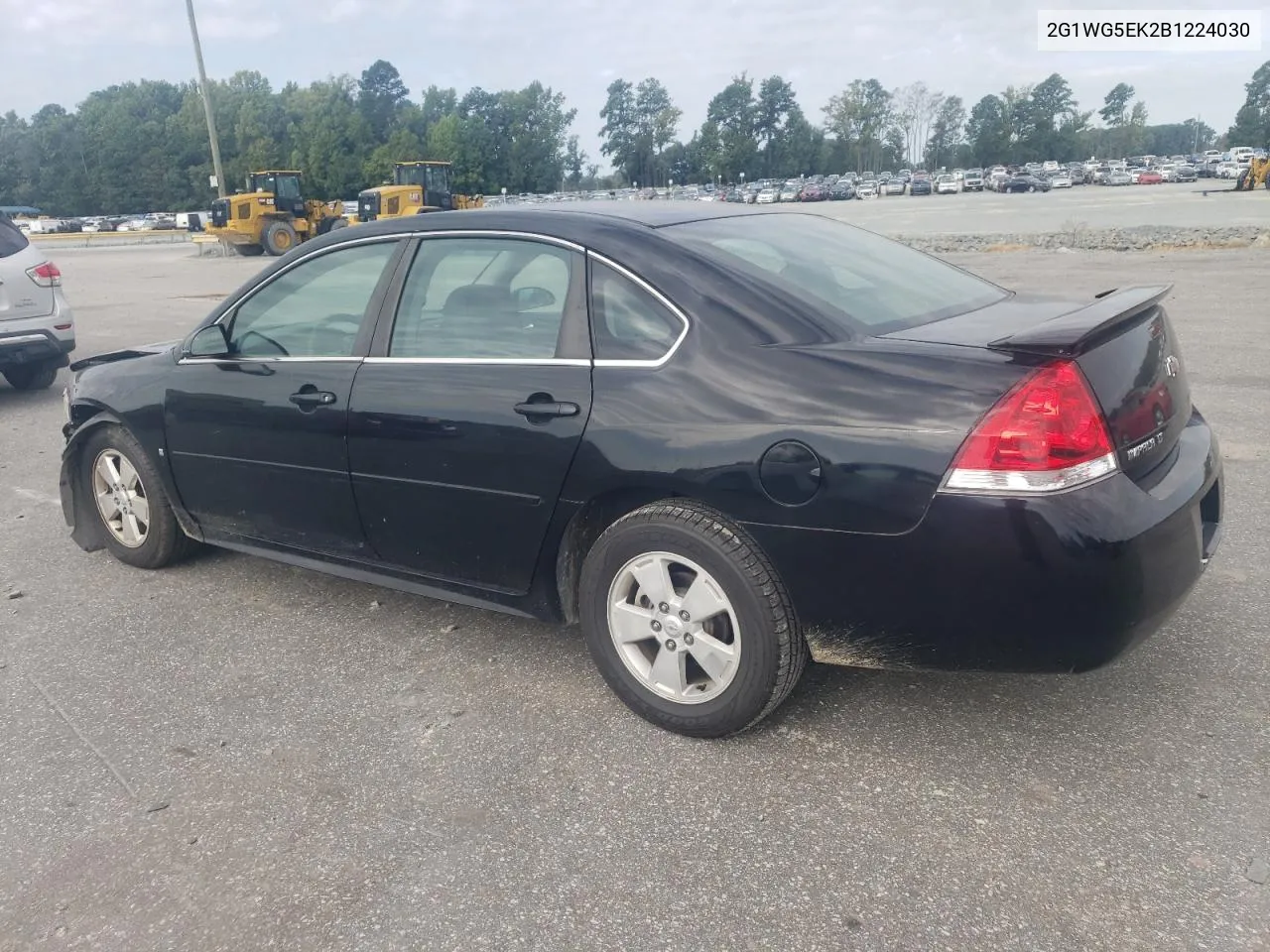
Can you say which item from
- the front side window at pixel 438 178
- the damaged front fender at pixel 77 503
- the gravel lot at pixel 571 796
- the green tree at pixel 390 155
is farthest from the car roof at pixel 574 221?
the green tree at pixel 390 155

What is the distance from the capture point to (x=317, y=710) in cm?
350

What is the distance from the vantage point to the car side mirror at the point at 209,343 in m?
4.23

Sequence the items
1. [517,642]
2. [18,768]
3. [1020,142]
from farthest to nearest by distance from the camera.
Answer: [1020,142] < [517,642] < [18,768]

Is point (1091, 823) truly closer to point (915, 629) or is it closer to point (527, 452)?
point (915, 629)

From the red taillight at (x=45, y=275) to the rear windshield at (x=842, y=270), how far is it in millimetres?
7236

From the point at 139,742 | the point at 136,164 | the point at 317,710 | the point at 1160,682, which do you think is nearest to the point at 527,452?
the point at 317,710

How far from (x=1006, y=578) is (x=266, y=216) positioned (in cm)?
3525

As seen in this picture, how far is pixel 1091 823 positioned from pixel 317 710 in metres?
2.37

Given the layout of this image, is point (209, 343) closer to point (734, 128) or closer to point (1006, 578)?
point (1006, 578)

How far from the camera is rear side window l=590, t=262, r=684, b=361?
3.16 meters

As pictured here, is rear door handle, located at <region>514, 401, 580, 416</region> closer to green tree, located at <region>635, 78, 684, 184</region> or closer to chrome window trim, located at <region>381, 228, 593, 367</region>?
chrome window trim, located at <region>381, 228, 593, 367</region>

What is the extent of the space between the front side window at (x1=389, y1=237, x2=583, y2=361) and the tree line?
Result: 102m

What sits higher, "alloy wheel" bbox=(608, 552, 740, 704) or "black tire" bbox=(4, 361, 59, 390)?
"alloy wheel" bbox=(608, 552, 740, 704)

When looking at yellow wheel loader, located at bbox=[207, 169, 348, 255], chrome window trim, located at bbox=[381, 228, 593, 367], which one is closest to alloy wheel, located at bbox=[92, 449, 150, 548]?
chrome window trim, located at bbox=[381, 228, 593, 367]
